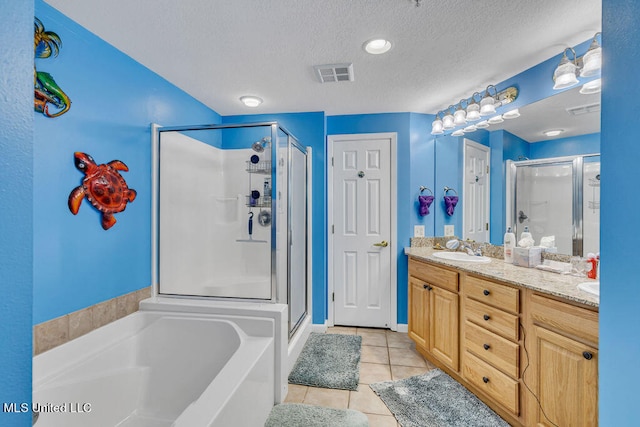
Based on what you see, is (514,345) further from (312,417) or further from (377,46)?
(377,46)

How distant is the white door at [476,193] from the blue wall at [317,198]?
1.36 metres

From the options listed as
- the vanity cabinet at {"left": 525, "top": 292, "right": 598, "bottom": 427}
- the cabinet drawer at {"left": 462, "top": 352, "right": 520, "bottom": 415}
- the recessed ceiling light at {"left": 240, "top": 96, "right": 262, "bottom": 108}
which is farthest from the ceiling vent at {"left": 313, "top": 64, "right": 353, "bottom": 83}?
the cabinet drawer at {"left": 462, "top": 352, "right": 520, "bottom": 415}

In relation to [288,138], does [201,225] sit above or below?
below

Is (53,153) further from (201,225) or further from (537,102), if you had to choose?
(537,102)

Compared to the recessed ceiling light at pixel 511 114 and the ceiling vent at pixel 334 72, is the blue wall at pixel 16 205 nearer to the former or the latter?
the ceiling vent at pixel 334 72

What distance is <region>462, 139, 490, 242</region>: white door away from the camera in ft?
7.97

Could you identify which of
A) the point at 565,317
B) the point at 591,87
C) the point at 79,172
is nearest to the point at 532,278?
the point at 565,317

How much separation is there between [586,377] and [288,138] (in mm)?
2239

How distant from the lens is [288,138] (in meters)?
2.33

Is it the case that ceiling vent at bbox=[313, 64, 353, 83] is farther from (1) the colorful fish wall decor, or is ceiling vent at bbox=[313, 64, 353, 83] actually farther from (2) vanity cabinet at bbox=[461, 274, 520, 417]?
(2) vanity cabinet at bbox=[461, 274, 520, 417]

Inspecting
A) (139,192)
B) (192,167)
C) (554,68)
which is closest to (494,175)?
(554,68)

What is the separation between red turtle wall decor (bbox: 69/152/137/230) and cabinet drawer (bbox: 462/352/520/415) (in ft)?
8.27

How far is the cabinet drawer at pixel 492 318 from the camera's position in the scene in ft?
5.43

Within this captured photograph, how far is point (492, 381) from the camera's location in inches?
70.1
